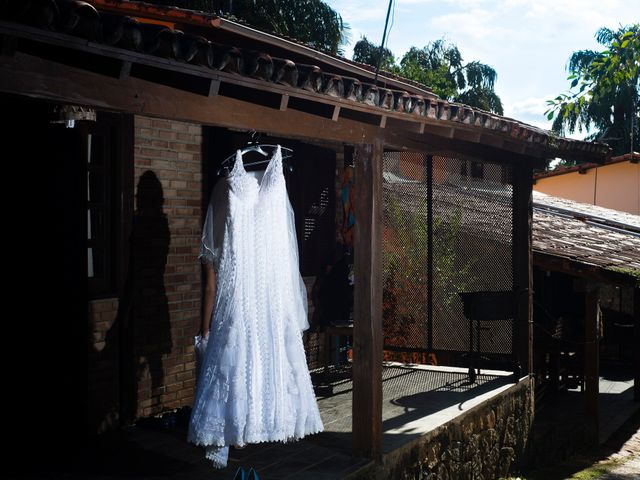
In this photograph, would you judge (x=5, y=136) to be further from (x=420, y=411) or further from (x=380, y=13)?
(x=420, y=411)

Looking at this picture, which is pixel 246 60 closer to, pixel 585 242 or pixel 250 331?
pixel 250 331

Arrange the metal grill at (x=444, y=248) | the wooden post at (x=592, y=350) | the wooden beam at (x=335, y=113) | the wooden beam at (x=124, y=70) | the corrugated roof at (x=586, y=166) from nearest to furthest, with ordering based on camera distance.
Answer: the wooden beam at (x=124, y=70) < the wooden beam at (x=335, y=113) < the metal grill at (x=444, y=248) < the wooden post at (x=592, y=350) < the corrugated roof at (x=586, y=166)

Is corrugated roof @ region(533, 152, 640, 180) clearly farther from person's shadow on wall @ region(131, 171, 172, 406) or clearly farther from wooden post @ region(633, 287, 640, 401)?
person's shadow on wall @ region(131, 171, 172, 406)

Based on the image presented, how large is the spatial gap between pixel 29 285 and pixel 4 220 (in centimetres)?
48

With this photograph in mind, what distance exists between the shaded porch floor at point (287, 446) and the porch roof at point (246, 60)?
7.86 ft

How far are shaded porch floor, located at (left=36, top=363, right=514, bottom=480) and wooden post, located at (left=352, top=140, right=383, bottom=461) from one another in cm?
23

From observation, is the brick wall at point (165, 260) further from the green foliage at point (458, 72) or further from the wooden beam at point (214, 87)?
the green foliage at point (458, 72)

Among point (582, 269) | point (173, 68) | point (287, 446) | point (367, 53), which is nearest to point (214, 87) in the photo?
point (173, 68)

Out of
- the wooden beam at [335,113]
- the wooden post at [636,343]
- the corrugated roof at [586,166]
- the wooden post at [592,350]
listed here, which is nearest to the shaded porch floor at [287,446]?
the wooden beam at [335,113]

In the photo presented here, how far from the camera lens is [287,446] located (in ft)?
20.6

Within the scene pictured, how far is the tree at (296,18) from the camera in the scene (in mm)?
22719

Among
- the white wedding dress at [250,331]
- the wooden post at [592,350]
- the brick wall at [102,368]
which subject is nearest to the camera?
the white wedding dress at [250,331]

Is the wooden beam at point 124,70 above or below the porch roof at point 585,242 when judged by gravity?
above

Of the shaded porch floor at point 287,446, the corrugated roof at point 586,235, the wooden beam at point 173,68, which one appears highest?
the wooden beam at point 173,68
